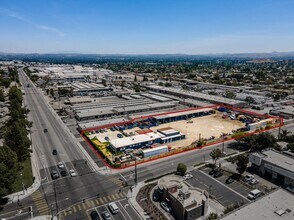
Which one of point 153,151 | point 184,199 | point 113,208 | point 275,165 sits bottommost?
point 153,151

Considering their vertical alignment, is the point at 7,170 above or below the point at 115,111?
Result: above

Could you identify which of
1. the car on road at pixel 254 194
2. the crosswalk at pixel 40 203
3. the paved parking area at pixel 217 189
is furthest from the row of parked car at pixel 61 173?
the car on road at pixel 254 194

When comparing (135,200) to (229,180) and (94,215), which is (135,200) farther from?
(229,180)

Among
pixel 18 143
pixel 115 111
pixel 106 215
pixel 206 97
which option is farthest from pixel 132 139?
pixel 206 97

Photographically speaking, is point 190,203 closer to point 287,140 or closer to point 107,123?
point 287,140

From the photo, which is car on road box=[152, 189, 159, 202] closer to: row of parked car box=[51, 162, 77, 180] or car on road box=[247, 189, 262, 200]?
car on road box=[247, 189, 262, 200]

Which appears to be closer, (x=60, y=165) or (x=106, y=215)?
(x=106, y=215)
